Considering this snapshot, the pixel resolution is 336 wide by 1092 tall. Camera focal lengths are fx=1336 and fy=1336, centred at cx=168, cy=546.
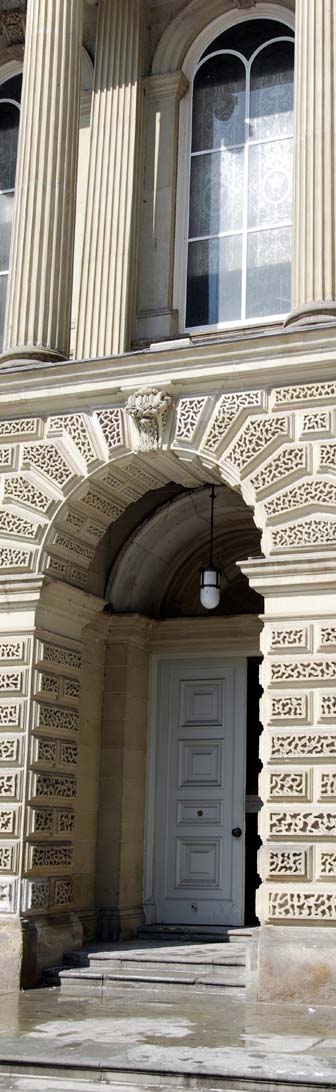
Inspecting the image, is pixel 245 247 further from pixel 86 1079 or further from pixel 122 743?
pixel 86 1079

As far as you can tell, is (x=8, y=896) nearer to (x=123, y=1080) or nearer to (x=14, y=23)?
(x=123, y=1080)

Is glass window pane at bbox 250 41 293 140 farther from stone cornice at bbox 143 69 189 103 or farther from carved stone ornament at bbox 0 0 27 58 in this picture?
carved stone ornament at bbox 0 0 27 58

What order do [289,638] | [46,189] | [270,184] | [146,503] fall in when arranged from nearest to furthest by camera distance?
[289,638], [46,189], [270,184], [146,503]

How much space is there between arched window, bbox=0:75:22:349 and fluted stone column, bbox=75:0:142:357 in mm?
1756

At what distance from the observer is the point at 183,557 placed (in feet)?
47.1

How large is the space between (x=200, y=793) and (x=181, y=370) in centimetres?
467

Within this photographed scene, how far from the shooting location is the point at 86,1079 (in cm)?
741

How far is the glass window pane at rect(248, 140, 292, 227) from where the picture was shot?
13516 mm

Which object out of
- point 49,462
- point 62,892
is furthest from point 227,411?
point 62,892

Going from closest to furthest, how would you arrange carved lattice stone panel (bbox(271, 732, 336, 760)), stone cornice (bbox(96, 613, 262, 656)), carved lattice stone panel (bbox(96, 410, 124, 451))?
carved lattice stone panel (bbox(271, 732, 336, 760)) → carved lattice stone panel (bbox(96, 410, 124, 451)) → stone cornice (bbox(96, 613, 262, 656))

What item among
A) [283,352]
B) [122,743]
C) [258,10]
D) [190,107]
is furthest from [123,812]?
[258,10]

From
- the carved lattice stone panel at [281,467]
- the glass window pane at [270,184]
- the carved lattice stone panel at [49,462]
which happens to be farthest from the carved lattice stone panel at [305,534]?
the glass window pane at [270,184]

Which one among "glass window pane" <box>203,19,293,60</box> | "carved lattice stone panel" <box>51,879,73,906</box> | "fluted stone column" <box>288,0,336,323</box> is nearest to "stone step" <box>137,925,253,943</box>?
"carved lattice stone panel" <box>51,879,73,906</box>

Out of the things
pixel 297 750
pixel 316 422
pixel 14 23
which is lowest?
pixel 297 750
